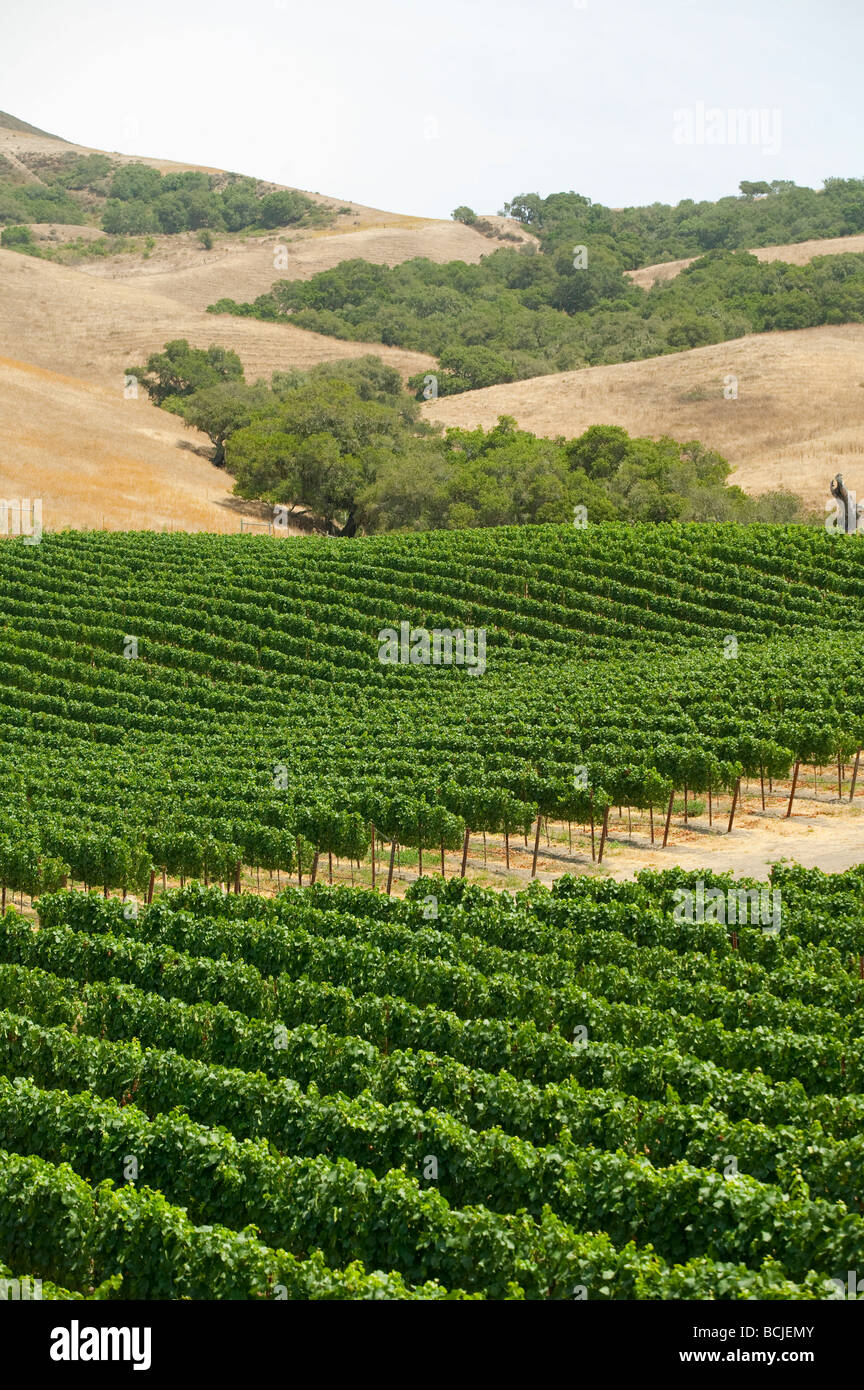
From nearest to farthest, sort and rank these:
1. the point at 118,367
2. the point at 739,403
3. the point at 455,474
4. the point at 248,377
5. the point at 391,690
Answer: the point at 391,690, the point at 455,474, the point at 739,403, the point at 118,367, the point at 248,377

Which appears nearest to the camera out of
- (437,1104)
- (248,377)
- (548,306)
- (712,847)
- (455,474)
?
(437,1104)

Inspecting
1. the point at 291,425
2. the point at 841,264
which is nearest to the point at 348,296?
the point at 841,264

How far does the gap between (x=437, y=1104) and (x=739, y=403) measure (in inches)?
4117

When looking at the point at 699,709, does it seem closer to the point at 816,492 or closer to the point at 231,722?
the point at 231,722

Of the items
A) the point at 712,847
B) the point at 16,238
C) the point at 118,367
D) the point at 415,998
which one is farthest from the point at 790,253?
the point at 415,998

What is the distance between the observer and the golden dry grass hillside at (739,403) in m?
101

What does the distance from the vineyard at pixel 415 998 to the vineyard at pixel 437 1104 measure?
45 millimetres

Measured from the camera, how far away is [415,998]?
19109mm

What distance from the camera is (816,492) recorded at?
292 ft

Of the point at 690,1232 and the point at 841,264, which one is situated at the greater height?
the point at 841,264

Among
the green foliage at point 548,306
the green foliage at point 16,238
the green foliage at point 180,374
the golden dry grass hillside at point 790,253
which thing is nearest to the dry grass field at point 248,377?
the golden dry grass hillside at point 790,253

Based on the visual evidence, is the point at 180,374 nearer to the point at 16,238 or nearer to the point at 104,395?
the point at 104,395
